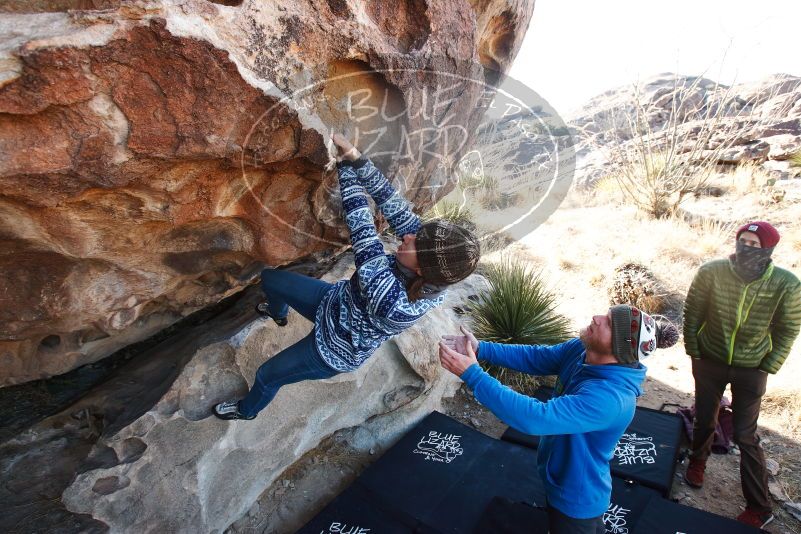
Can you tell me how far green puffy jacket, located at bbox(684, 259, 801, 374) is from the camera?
312 cm

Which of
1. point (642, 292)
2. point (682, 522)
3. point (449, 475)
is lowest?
point (682, 522)

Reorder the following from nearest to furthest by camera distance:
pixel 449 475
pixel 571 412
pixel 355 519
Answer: pixel 571 412 < pixel 355 519 < pixel 449 475

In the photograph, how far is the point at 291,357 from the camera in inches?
101

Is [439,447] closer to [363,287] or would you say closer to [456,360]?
[456,360]

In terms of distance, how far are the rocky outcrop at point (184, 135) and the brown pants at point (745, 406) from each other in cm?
240

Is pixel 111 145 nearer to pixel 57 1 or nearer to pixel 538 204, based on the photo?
pixel 57 1

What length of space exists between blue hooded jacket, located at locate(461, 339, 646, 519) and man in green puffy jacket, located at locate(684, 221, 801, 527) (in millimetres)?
1494

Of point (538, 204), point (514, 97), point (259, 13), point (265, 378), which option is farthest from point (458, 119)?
point (265, 378)

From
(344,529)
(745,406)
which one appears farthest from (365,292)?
(745,406)

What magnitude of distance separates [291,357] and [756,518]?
3378 mm

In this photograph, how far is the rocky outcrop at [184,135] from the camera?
172cm

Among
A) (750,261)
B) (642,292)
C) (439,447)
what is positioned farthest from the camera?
(642,292)

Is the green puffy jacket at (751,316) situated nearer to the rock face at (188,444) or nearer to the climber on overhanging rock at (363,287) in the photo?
the climber on overhanging rock at (363,287)

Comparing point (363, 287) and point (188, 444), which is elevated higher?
point (363, 287)
